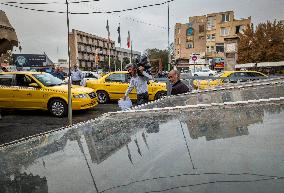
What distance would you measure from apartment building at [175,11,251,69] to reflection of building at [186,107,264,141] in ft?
165

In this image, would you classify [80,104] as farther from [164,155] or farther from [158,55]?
[158,55]

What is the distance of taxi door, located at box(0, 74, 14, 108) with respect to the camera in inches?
385

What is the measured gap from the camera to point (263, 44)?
39344 millimetres

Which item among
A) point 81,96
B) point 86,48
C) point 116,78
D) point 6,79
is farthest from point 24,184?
point 86,48

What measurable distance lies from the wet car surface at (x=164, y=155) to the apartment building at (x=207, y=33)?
5044 cm

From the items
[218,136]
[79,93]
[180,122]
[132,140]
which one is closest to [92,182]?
[132,140]

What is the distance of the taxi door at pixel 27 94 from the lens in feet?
31.4

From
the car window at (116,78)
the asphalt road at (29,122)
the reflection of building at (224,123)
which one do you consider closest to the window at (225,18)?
the car window at (116,78)

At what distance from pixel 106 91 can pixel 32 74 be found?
3680 millimetres

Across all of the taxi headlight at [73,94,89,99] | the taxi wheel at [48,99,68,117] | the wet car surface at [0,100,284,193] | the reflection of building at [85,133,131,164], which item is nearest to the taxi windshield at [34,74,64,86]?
the taxi wheel at [48,99,68,117]

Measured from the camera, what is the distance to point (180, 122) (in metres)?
1.93

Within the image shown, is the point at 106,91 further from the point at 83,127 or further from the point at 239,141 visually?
the point at 239,141

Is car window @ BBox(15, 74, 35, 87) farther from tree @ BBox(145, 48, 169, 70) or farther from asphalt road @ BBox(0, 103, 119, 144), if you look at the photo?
tree @ BBox(145, 48, 169, 70)

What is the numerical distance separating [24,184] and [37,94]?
8.96 m
